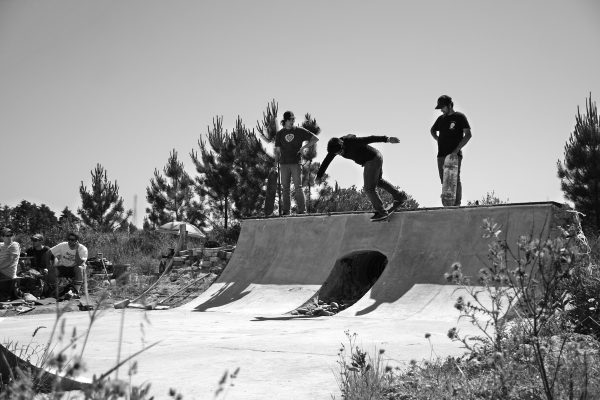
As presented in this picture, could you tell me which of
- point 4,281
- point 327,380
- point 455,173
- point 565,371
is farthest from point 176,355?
point 4,281

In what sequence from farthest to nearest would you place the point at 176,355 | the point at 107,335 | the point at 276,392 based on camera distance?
the point at 107,335 < the point at 176,355 < the point at 276,392

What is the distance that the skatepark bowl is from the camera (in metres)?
4.25

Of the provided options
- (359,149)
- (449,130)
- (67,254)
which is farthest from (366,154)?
(67,254)

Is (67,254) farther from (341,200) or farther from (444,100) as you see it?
(341,200)

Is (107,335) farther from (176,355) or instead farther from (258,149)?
(258,149)

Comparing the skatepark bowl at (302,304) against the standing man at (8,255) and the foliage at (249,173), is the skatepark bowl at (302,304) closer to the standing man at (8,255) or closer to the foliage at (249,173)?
the standing man at (8,255)

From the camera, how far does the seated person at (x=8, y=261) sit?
442 inches

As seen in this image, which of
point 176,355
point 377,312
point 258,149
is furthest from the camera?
point 258,149

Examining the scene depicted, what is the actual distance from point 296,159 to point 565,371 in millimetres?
8655

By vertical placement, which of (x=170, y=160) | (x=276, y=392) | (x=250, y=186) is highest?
(x=170, y=160)

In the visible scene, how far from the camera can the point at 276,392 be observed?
3.55 meters

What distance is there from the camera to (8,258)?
443 inches

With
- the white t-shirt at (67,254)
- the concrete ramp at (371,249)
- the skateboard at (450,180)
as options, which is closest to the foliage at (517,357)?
the concrete ramp at (371,249)

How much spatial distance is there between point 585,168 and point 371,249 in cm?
1473
